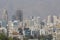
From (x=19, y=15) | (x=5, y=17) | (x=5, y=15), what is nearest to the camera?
(x=5, y=17)

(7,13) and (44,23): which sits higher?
(7,13)

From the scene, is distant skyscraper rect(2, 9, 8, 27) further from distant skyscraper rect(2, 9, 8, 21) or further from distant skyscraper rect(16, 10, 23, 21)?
distant skyscraper rect(16, 10, 23, 21)

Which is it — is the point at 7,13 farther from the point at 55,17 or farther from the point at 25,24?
the point at 55,17

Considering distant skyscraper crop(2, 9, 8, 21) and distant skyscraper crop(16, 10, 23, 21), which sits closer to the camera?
distant skyscraper crop(2, 9, 8, 21)

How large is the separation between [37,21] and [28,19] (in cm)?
45

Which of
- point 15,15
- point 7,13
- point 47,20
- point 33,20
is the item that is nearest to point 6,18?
point 7,13

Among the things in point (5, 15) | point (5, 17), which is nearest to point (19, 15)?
point (5, 15)

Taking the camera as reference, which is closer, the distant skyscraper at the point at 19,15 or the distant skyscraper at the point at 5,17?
the distant skyscraper at the point at 5,17

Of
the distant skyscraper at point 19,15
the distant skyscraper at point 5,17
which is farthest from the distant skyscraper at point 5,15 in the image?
the distant skyscraper at point 19,15

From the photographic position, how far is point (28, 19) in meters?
6.48

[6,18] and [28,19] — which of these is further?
[28,19]

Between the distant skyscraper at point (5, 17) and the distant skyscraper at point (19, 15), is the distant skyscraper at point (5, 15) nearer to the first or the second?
the distant skyscraper at point (5, 17)

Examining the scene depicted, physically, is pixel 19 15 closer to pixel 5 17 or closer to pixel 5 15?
pixel 5 15

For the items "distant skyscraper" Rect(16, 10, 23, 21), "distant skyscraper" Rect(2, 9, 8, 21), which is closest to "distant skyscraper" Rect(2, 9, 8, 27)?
"distant skyscraper" Rect(2, 9, 8, 21)
